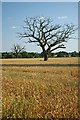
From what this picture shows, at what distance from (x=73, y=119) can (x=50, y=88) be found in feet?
9.67

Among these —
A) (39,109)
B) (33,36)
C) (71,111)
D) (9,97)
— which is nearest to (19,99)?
(9,97)

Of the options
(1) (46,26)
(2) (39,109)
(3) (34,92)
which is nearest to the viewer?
(2) (39,109)

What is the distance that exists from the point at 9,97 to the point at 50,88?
1.69 metres

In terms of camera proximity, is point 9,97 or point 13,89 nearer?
point 9,97

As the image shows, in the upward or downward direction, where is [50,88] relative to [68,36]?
downward

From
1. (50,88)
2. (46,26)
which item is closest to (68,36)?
(46,26)

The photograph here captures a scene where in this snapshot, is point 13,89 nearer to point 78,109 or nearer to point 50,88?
point 50,88

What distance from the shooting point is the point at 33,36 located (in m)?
52.8

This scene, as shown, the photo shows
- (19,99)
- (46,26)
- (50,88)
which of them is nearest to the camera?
(19,99)

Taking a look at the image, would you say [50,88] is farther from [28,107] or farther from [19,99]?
[28,107]

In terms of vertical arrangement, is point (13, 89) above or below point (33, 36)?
below

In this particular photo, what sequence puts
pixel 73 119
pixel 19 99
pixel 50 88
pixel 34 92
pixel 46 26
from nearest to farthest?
pixel 73 119, pixel 19 99, pixel 34 92, pixel 50 88, pixel 46 26

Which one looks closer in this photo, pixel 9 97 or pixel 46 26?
pixel 9 97

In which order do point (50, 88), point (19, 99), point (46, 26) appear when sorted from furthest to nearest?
point (46, 26), point (50, 88), point (19, 99)
